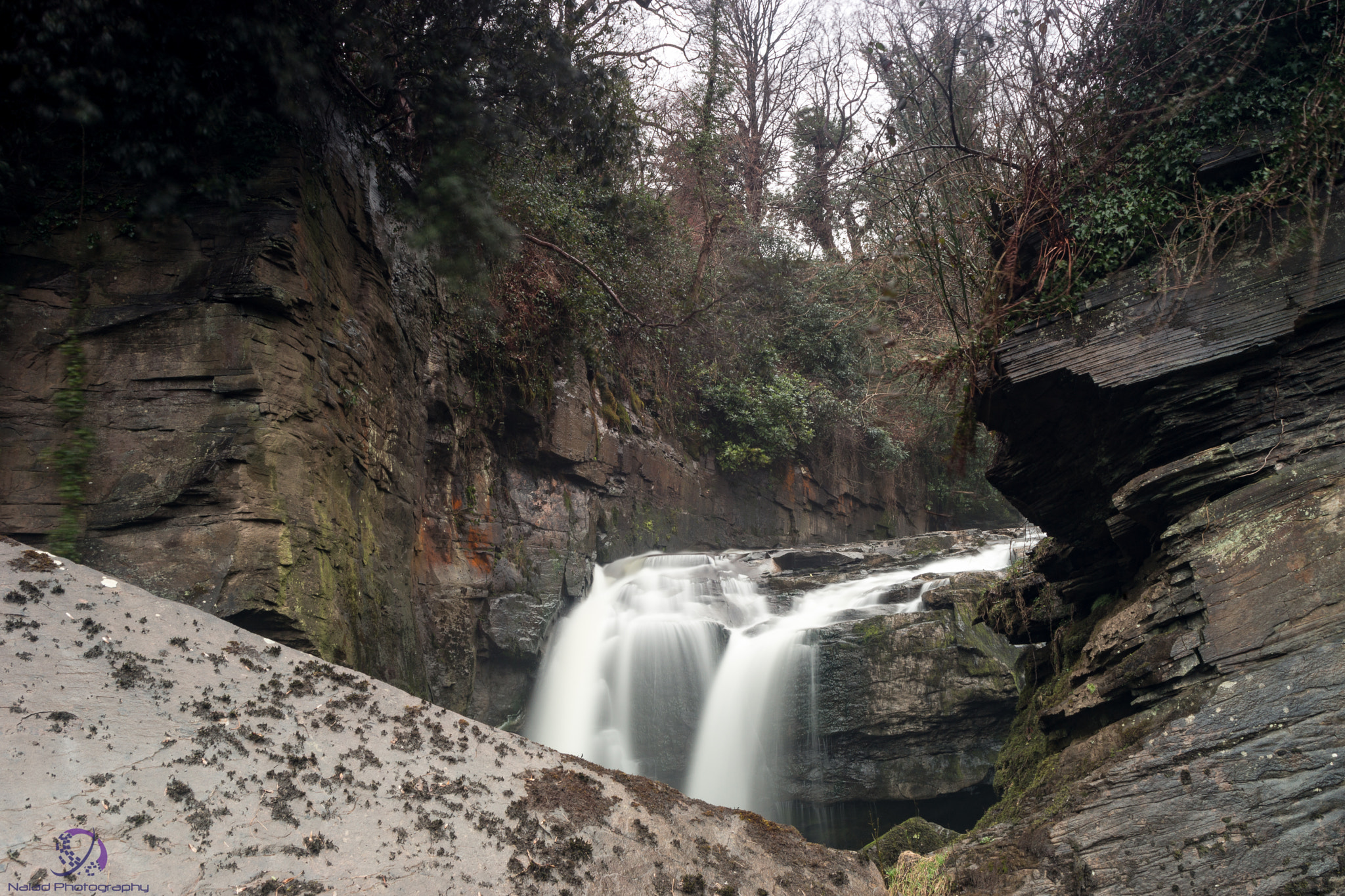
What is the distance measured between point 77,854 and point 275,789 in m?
0.80

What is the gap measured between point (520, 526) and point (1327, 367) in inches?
373

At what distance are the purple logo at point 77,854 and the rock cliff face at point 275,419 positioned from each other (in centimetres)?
237

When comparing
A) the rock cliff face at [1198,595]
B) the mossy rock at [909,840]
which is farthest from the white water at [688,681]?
the rock cliff face at [1198,595]

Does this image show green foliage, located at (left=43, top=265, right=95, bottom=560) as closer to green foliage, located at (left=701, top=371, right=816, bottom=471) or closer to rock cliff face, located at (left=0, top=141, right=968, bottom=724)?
rock cliff face, located at (left=0, top=141, right=968, bottom=724)

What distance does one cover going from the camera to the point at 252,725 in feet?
12.8

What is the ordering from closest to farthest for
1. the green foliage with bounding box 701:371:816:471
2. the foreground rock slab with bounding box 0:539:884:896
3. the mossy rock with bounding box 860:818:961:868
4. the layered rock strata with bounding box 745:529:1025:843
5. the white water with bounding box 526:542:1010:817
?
the foreground rock slab with bounding box 0:539:884:896 < the mossy rock with bounding box 860:818:961:868 < the layered rock strata with bounding box 745:529:1025:843 < the white water with bounding box 526:542:1010:817 < the green foliage with bounding box 701:371:816:471

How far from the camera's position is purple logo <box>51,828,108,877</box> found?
111 inches

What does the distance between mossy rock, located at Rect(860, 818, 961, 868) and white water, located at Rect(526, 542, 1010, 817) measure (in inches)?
99.1

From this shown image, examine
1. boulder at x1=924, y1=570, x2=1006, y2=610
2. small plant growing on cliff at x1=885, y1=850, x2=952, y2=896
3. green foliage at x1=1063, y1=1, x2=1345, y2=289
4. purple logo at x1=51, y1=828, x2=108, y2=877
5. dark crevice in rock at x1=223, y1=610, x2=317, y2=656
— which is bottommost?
small plant growing on cliff at x1=885, y1=850, x2=952, y2=896

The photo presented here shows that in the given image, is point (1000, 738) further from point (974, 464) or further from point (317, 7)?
point (974, 464)

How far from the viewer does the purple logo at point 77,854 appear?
111 inches

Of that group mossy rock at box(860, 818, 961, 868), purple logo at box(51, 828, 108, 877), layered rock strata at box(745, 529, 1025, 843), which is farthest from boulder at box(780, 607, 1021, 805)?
purple logo at box(51, 828, 108, 877)

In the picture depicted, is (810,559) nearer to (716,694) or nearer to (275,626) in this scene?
(716,694)

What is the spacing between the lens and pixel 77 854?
287 cm
